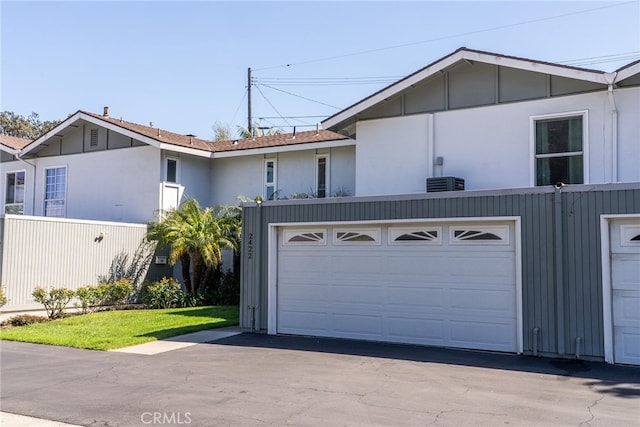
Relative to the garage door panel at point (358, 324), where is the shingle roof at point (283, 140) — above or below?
above

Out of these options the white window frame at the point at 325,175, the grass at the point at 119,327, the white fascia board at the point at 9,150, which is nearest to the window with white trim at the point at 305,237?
the grass at the point at 119,327

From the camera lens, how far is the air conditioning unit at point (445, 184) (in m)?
13.5

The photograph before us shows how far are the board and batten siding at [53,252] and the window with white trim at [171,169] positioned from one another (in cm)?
233

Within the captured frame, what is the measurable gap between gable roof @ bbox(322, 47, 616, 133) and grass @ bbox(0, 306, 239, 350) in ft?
20.9

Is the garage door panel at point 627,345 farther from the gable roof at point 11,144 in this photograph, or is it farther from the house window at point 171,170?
the gable roof at point 11,144

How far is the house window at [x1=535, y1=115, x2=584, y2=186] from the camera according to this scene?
1308 cm

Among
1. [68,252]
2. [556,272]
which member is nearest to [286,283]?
[556,272]

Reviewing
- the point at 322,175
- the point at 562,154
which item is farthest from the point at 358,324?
the point at 322,175

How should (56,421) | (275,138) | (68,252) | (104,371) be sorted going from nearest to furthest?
(56,421)
(104,371)
(68,252)
(275,138)

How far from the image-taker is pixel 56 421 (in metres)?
6.59

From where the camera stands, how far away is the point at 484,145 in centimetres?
1416

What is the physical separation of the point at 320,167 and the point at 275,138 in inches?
116

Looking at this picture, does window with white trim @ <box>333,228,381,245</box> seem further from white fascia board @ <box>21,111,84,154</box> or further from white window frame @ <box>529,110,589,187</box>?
white fascia board @ <box>21,111,84,154</box>

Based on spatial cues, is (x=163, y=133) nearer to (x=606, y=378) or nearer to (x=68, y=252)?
(x=68, y=252)
